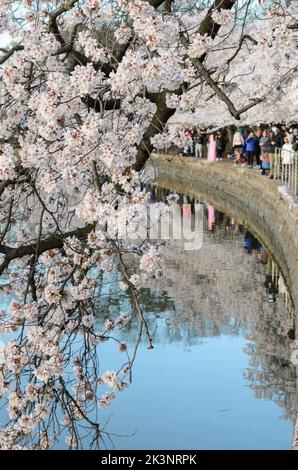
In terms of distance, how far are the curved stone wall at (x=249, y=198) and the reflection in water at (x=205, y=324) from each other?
0.45 metres

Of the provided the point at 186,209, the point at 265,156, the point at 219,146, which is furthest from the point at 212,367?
the point at 219,146

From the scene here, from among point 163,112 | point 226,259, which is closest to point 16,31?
point 163,112

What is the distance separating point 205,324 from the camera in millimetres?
14773

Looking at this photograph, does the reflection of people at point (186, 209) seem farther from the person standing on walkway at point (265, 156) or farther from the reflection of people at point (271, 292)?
the reflection of people at point (271, 292)

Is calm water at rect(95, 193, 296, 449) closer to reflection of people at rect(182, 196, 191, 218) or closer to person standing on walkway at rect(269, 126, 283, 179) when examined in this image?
person standing on walkway at rect(269, 126, 283, 179)

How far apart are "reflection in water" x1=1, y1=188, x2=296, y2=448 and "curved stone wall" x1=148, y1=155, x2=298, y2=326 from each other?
453 mm

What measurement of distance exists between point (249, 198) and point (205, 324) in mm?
11808

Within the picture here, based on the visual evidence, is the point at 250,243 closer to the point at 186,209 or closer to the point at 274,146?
the point at 274,146

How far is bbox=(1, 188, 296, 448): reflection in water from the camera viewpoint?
31.7 feet

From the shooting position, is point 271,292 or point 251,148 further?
point 251,148

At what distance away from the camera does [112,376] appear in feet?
22.2

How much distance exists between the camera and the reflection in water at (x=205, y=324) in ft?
31.7

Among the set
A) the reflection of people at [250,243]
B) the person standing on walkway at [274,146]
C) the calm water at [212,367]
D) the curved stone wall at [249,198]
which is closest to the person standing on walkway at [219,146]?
the curved stone wall at [249,198]
